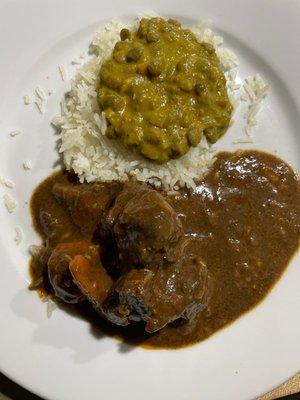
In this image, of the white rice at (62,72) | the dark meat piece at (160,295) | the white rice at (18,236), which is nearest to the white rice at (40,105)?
the white rice at (62,72)

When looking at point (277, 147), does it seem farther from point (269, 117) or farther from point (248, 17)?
point (248, 17)

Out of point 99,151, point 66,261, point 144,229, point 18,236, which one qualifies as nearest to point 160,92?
point 99,151

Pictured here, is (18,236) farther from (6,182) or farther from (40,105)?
(40,105)

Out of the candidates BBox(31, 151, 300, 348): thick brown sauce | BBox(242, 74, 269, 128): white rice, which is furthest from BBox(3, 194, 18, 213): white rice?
BBox(242, 74, 269, 128): white rice

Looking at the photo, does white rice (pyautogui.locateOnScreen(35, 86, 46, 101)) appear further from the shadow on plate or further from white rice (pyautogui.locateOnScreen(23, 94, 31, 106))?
the shadow on plate

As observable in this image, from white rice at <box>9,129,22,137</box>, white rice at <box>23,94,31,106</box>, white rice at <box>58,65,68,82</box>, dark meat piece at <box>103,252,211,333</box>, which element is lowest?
dark meat piece at <box>103,252,211,333</box>

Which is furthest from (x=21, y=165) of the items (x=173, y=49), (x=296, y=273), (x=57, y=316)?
(x=296, y=273)
